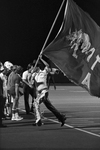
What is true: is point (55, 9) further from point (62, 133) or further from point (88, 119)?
point (62, 133)

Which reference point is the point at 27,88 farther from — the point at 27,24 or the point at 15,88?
the point at 27,24

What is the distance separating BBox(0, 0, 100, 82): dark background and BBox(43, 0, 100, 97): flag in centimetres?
3661

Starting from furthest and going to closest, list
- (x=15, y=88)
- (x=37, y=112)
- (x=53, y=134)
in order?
(x=15, y=88), (x=37, y=112), (x=53, y=134)

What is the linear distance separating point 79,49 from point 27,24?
40.5m

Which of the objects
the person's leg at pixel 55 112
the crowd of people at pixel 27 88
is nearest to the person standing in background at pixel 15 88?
the crowd of people at pixel 27 88

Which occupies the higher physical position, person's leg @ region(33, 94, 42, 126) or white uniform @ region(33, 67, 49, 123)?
white uniform @ region(33, 67, 49, 123)

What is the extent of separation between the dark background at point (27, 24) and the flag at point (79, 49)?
120 ft

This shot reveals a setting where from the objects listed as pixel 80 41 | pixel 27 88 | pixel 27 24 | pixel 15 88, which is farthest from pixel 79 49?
pixel 27 24

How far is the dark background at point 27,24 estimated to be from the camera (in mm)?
49156

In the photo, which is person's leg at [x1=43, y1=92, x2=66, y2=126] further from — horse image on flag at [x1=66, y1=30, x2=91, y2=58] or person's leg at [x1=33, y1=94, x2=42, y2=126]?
horse image on flag at [x1=66, y1=30, x2=91, y2=58]

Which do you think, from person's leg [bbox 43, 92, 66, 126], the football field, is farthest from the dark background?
person's leg [bbox 43, 92, 66, 126]

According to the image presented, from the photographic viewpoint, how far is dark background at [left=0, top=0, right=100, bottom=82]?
49.2 metres

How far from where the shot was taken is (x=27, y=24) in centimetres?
5075

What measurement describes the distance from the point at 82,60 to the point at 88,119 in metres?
4.71
